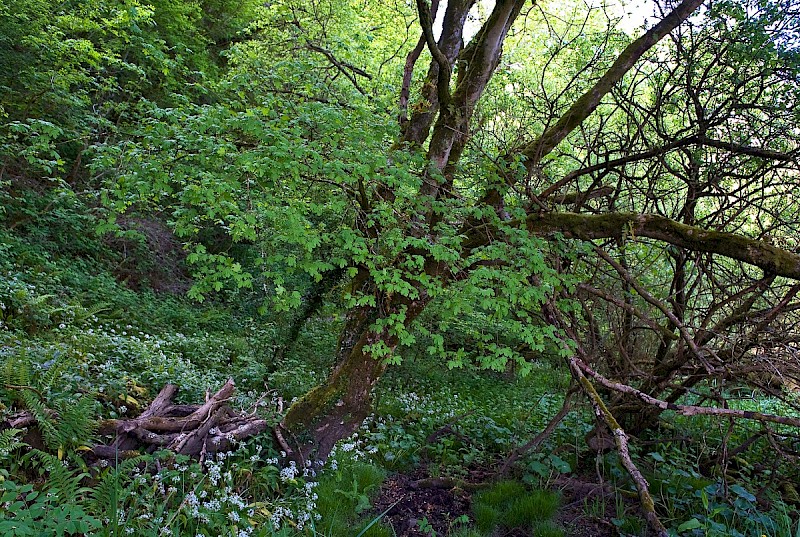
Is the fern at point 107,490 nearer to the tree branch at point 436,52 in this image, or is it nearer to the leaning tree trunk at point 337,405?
the leaning tree trunk at point 337,405

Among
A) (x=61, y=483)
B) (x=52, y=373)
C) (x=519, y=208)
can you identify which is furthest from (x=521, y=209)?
(x=52, y=373)

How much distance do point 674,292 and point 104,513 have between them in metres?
4.98

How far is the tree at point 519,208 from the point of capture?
3965 millimetres

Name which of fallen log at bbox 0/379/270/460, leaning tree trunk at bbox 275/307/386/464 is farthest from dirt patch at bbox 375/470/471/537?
fallen log at bbox 0/379/270/460

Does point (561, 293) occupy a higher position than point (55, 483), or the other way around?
point (561, 293)

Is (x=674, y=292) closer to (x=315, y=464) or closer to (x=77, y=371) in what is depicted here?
(x=315, y=464)

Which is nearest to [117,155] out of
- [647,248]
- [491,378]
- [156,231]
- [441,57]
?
[441,57]

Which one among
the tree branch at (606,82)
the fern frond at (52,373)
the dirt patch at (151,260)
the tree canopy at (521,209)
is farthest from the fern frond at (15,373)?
the dirt patch at (151,260)

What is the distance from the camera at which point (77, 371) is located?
4848 mm

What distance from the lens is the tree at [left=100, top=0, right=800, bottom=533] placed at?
3.96 m

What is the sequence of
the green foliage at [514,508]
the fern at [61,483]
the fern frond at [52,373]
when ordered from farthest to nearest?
the green foliage at [514,508] < the fern frond at [52,373] < the fern at [61,483]

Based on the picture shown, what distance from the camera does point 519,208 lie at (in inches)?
178

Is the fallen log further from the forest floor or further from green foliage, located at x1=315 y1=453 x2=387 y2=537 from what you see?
the forest floor

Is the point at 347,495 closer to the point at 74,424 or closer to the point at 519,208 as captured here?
the point at 74,424
